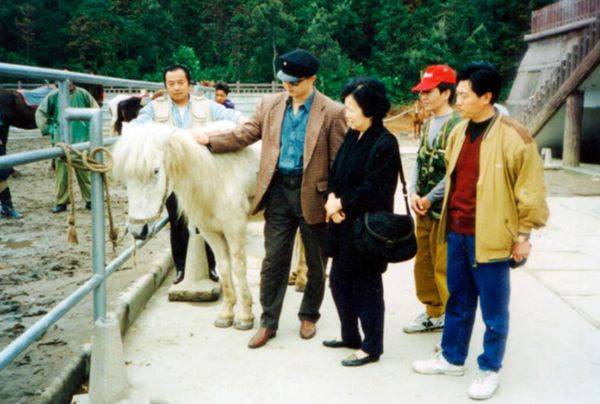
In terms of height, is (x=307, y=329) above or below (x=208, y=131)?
below

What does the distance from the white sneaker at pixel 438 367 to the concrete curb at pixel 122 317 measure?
2.03 m

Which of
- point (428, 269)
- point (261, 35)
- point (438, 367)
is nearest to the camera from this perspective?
point (438, 367)

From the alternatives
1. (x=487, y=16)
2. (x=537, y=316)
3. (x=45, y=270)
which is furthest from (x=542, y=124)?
(x=487, y=16)

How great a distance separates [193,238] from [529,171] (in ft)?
10.4

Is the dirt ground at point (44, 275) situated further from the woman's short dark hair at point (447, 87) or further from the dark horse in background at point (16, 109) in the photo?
the woman's short dark hair at point (447, 87)

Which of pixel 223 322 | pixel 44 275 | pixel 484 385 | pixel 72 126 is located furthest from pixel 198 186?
pixel 72 126

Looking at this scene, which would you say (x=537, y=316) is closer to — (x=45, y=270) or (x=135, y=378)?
(x=135, y=378)

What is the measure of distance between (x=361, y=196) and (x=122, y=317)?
6.73 ft

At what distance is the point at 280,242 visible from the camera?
4.24 metres

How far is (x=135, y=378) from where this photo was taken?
12.1 feet

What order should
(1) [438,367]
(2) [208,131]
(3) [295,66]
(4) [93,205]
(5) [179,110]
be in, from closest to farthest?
(4) [93,205], (1) [438,367], (3) [295,66], (2) [208,131], (5) [179,110]

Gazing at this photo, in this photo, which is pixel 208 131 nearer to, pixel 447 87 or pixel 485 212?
pixel 447 87

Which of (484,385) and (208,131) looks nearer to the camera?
(484,385)

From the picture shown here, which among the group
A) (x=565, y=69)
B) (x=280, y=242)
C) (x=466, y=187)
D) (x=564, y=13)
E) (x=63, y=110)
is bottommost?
(x=280, y=242)
